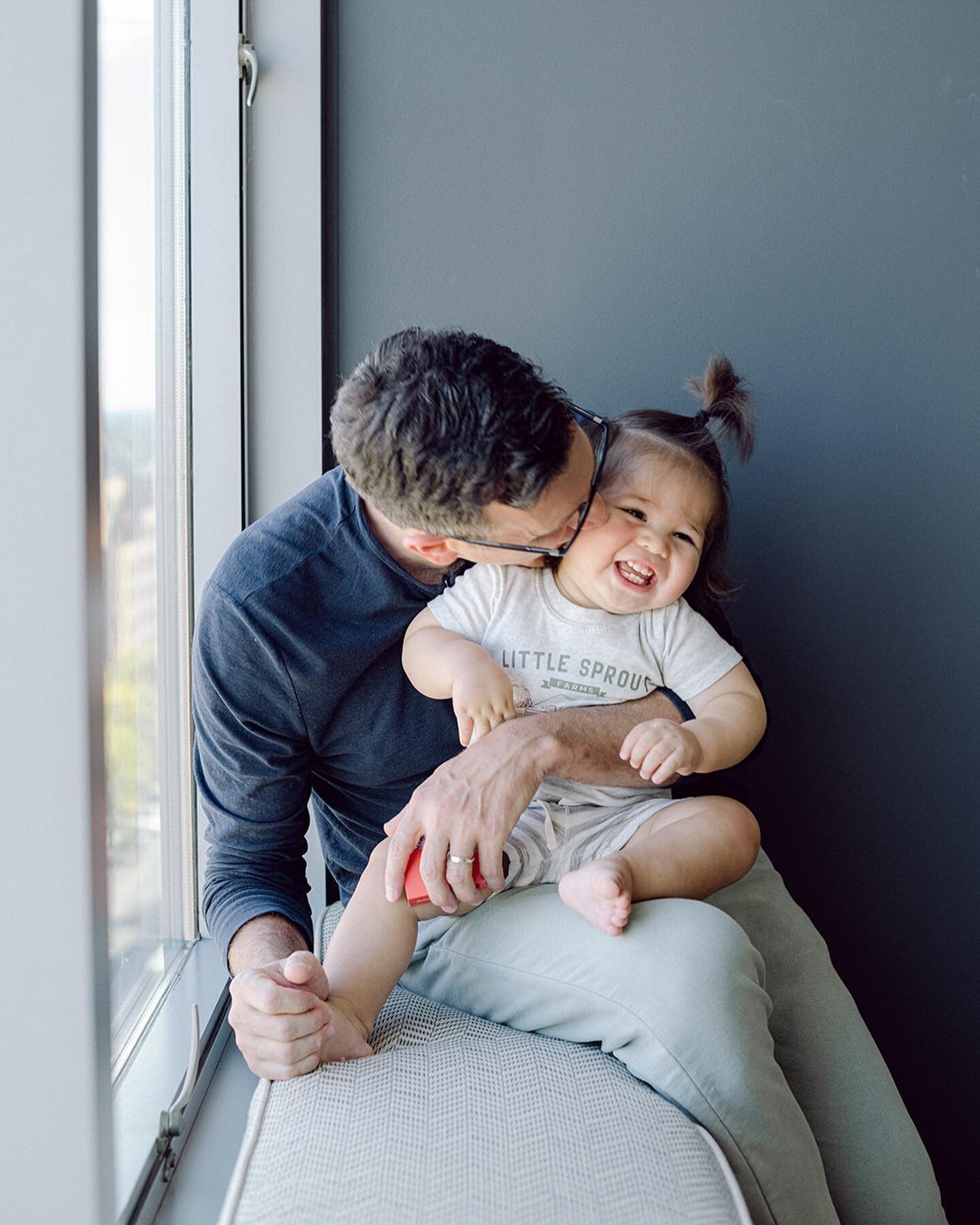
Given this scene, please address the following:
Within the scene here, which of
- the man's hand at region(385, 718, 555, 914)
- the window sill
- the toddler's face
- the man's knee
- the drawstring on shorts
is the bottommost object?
the window sill

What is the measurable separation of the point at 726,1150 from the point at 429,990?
0.43 metres

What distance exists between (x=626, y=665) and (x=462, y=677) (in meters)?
0.27

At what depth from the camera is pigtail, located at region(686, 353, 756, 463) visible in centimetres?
148

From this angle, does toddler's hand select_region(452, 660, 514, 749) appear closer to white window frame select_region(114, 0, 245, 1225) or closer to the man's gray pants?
the man's gray pants

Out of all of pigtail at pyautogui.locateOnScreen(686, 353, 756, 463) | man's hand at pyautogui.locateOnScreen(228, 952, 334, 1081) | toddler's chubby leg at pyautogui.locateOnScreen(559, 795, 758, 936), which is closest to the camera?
man's hand at pyautogui.locateOnScreen(228, 952, 334, 1081)

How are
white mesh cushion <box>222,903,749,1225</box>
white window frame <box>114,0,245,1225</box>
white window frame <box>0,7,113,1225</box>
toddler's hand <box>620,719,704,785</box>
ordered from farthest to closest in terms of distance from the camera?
white window frame <box>114,0,245,1225</box>
toddler's hand <box>620,719,704,785</box>
white mesh cushion <box>222,903,749,1225</box>
white window frame <box>0,7,113,1225</box>

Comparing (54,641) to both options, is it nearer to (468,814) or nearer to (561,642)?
(468,814)

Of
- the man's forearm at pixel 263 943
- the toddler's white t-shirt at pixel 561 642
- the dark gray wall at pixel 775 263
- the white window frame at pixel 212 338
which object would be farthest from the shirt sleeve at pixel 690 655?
the white window frame at pixel 212 338

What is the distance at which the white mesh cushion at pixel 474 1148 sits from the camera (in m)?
0.87

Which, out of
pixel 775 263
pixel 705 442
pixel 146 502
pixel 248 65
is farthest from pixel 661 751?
pixel 248 65

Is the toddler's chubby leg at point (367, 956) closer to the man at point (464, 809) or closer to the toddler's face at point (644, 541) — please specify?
the man at point (464, 809)

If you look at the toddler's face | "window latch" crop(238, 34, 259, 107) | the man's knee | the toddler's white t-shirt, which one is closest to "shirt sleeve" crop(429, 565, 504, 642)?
the toddler's white t-shirt

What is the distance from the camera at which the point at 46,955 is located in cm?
79

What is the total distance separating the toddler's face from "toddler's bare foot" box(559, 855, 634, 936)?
14.8 inches
